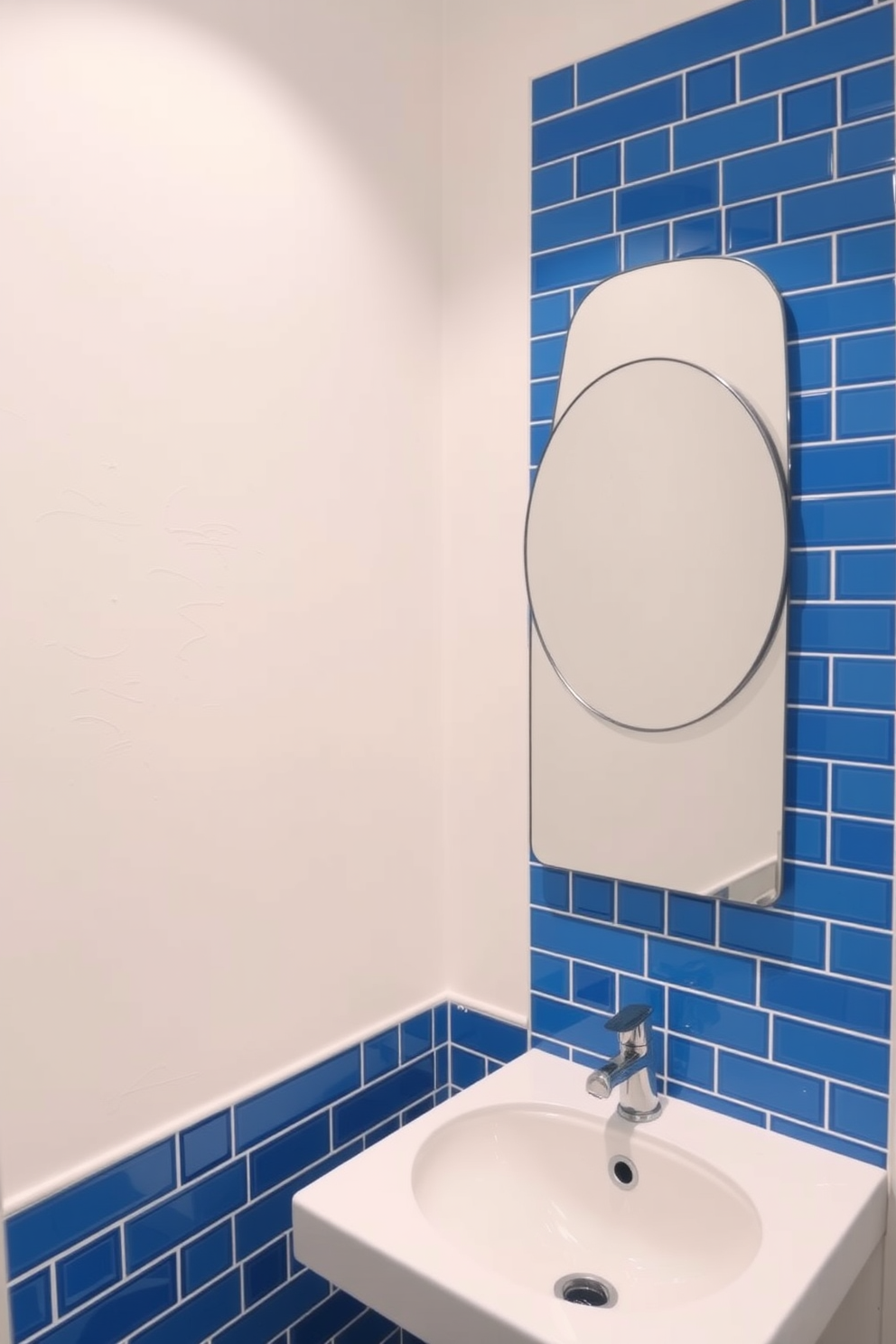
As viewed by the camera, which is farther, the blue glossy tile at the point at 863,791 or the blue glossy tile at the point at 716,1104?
the blue glossy tile at the point at 716,1104

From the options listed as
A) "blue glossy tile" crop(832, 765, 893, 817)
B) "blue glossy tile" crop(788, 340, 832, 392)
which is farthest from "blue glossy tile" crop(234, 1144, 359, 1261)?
"blue glossy tile" crop(788, 340, 832, 392)

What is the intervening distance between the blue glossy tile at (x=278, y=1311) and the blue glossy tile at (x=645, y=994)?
0.57 meters

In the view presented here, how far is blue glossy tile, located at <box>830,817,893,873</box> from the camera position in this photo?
1154 mm

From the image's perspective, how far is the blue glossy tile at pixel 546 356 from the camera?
1.41 metres

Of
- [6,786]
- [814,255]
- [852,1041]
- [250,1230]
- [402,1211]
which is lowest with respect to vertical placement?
[250,1230]

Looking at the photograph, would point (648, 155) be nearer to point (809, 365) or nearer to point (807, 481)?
point (809, 365)

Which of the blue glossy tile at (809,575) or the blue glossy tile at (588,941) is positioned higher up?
the blue glossy tile at (809,575)

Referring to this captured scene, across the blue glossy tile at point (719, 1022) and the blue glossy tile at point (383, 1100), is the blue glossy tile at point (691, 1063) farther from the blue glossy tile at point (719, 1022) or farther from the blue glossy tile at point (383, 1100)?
the blue glossy tile at point (383, 1100)

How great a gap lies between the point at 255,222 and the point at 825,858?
1.05 m

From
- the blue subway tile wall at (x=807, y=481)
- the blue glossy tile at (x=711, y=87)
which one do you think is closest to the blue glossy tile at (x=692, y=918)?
the blue subway tile wall at (x=807, y=481)

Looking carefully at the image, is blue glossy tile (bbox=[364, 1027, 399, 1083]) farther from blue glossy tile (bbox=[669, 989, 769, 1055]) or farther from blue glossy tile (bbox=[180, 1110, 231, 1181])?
blue glossy tile (bbox=[669, 989, 769, 1055])

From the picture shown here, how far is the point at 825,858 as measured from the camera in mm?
1199

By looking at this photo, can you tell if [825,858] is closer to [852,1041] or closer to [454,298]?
[852,1041]

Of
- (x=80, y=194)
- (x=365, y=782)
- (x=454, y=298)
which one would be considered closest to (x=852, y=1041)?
(x=365, y=782)
